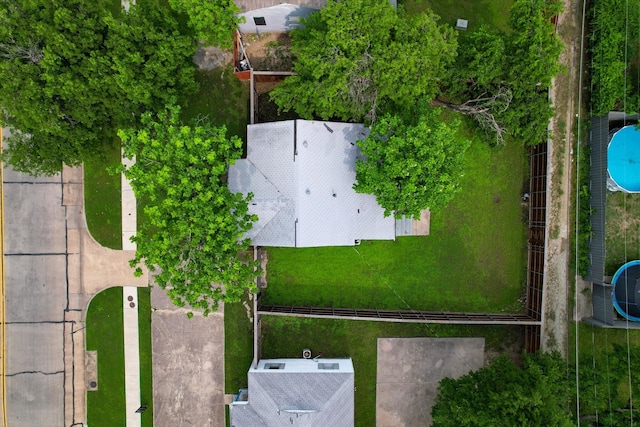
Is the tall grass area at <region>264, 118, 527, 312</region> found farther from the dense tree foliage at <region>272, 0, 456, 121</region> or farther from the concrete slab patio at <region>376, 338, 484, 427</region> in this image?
the dense tree foliage at <region>272, 0, 456, 121</region>

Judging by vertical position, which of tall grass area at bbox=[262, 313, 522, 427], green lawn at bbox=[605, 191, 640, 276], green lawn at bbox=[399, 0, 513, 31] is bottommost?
tall grass area at bbox=[262, 313, 522, 427]

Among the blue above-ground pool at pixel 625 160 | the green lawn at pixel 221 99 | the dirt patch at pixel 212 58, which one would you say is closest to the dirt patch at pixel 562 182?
the blue above-ground pool at pixel 625 160

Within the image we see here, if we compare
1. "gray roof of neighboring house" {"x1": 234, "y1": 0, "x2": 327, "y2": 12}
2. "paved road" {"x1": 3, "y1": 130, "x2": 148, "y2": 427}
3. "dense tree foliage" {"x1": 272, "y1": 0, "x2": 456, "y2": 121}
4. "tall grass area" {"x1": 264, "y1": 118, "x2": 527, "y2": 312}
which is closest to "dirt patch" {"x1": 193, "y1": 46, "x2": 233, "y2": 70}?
"gray roof of neighboring house" {"x1": 234, "y1": 0, "x2": 327, "y2": 12}

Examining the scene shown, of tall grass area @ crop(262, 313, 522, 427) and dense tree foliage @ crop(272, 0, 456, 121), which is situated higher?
dense tree foliage @ crop(272, 0, 456, 121)

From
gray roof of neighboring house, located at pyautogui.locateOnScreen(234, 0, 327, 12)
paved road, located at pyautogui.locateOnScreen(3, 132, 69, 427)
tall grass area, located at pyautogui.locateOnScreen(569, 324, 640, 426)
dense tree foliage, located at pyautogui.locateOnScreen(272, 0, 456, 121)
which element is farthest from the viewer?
paved road, located at pyautogui.locateOnScreen(3, 132, 69, 427)

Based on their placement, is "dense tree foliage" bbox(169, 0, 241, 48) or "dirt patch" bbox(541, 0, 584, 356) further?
"dirt patch" bbox(541, 0, 584, 356)

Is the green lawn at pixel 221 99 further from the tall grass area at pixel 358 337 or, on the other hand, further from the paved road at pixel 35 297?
the tall grass area at pixel 358 337

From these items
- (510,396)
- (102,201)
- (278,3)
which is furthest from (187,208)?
(510,396)
